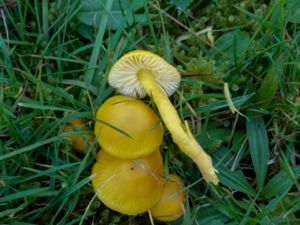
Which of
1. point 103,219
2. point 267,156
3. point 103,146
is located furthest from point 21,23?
point 267,156

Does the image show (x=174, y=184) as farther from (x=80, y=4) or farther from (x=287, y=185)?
(x=80, y=4)

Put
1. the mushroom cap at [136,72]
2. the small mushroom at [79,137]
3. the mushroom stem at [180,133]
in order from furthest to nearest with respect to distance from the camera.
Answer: the small mushroom at [79,137], the mushroom cap at [136,72], the mushroom stem at [180,133]

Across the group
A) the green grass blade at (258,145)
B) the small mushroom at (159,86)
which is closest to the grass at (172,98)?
the green grass blade at (258,145)

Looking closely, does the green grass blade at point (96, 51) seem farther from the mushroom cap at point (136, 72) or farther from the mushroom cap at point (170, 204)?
the mushroom cap at point (170, 204)

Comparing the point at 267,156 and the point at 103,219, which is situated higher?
the point at 267,156

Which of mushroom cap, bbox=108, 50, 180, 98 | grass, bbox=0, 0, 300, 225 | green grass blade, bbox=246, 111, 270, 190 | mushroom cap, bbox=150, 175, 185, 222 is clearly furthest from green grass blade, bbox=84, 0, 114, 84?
green grass blade, bbox=246, 111, 270, 190
